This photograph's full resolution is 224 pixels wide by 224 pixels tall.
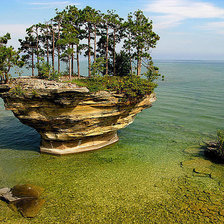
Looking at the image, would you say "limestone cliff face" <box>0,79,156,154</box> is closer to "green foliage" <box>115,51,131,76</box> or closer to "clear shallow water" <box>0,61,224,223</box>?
"clear shallow water" <box>0,61,224,223</box>

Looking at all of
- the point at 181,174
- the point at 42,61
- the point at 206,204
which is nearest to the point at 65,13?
the point at 42,61

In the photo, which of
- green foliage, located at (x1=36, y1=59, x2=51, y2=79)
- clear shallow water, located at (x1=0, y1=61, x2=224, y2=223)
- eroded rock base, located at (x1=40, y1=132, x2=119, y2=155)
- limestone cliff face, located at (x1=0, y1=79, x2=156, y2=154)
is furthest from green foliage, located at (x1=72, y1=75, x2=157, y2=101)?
clear shallow water, located at (x1=0, y1=61, x2=224, y2=223)

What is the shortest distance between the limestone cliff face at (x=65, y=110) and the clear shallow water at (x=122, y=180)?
2.10m

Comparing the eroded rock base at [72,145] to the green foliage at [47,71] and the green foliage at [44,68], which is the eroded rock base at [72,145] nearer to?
the green foliage at [47,71]

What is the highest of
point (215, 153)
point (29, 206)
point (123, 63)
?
point (123, 63)

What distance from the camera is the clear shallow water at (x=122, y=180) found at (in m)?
16.2

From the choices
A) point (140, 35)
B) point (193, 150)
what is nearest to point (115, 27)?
point (140, 35)

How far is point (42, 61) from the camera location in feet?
83.3

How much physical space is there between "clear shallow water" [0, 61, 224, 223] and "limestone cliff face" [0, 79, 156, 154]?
2099mm

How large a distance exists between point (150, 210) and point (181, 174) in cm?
693

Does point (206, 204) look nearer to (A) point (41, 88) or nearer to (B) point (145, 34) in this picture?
(A) point (41, 88)

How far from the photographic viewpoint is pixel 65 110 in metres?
22.2

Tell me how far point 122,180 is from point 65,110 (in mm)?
9363

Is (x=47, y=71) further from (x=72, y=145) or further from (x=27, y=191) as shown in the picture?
(x=27, y=191)
